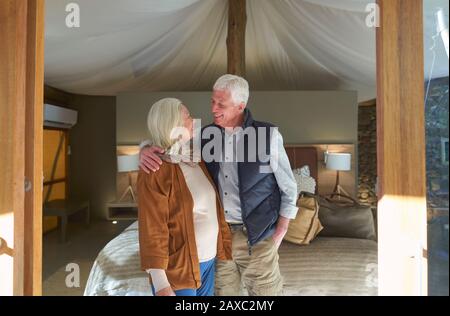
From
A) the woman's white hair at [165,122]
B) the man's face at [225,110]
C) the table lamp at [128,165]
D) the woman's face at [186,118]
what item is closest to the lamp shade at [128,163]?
the table lamp at [128,165]

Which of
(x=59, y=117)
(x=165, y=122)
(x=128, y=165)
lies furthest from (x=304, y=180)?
(x=59, y=117)

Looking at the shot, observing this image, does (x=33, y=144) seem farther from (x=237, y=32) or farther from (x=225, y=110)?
(x=237, y=32)

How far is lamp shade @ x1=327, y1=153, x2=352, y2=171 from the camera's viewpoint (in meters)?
1.20

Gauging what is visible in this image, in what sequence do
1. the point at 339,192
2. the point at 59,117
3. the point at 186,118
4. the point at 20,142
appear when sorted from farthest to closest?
1. the point at 59,117
2. the point at 339,192
3. the point at 186,118
4. the point at 20,142

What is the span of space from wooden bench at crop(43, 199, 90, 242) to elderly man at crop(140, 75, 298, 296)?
1.23 feet

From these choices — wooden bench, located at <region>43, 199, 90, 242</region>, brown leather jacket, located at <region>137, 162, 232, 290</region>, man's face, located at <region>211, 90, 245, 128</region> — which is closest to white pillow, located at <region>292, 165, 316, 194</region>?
man's face, located at <region>211, 90, 245, 128</region>

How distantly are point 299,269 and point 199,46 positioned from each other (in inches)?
40.9

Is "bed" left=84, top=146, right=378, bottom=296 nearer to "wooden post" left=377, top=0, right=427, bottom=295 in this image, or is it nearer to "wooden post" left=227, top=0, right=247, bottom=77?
"wooden post" left=377, top=0, right=427, bottom=295

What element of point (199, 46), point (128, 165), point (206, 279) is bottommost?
point (206, 279)

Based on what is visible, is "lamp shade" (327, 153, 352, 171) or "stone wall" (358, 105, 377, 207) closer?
"stone wall" (358, 105, 377, 207)

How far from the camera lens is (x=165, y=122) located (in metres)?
1.11

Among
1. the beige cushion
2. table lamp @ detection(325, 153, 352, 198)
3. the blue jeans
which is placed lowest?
the blue jeans

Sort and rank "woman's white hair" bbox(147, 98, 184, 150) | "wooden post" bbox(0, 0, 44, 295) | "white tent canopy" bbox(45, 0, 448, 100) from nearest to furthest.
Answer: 1. "wooden post" bbox(0, 0, 44, 295)
2. "woman's white hair" bbox(147, 98, 184, 150)
3. "white tent canopy" bbox(45, 0, 448, 100)

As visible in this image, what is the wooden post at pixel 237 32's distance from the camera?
1.29 meters
